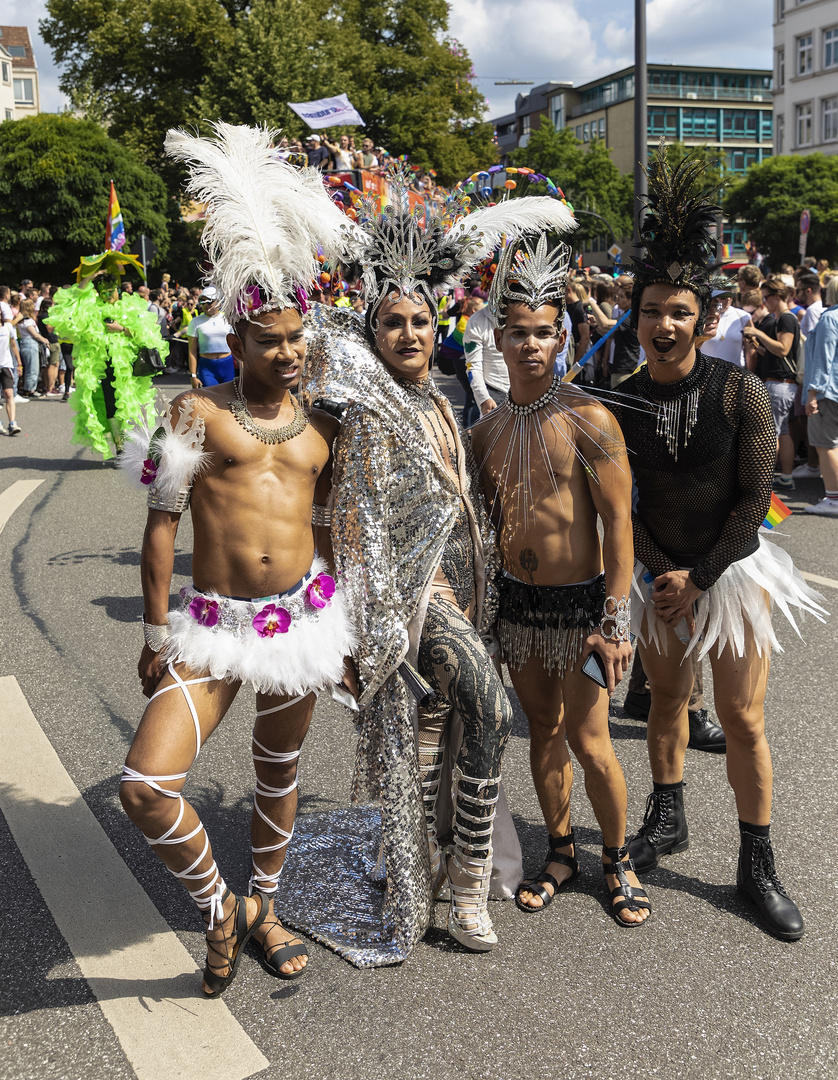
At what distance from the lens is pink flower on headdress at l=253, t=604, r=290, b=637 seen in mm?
2715

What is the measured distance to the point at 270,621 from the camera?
272cm

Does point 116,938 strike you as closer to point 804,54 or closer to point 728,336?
point 728,336

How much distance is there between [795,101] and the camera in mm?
59406

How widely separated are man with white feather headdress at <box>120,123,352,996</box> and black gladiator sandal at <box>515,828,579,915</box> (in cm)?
76

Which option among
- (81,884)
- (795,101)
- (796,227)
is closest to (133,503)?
(81,884)

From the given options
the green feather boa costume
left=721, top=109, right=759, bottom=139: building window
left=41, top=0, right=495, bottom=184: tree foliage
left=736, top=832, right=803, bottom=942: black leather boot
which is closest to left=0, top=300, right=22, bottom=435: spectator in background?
the green feather boa costume

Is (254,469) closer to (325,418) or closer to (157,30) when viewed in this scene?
(325,418)

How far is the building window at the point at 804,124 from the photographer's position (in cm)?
5850

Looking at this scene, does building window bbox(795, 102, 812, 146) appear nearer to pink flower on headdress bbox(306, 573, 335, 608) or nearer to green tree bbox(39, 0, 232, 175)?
green tree bbox(39, 0, 232, 175)

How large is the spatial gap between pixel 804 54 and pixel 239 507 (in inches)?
2693

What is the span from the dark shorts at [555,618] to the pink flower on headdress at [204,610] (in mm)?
965

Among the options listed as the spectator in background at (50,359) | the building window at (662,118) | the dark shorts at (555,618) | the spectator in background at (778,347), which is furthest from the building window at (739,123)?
the dark shorts at (555,618)

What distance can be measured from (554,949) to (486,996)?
1.01 ft

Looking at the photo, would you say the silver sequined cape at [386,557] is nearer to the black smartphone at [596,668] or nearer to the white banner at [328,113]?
the black smartphone at [596,668]
